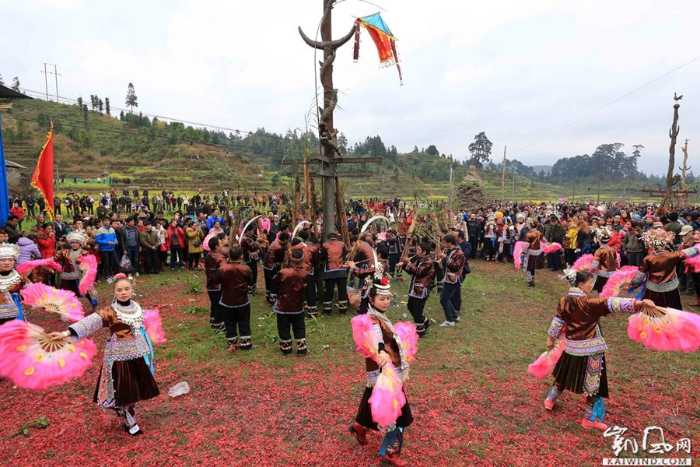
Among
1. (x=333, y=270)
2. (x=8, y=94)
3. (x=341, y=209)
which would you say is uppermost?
(x=8, y=94)

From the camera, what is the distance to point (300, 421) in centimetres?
482

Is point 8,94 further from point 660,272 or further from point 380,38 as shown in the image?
point 660,272

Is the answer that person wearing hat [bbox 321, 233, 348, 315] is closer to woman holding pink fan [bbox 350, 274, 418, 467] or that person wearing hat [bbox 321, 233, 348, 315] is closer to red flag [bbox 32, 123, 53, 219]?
woman holding pink fan [bbox 350, 274, 418, 467]

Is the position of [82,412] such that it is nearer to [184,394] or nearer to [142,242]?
[184,394]

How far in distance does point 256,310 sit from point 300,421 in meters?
4.72

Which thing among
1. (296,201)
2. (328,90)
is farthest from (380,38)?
(296,201)

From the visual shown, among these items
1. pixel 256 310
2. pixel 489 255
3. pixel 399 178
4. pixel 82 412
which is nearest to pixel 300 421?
pixel 82 412

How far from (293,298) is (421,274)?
2306 mm

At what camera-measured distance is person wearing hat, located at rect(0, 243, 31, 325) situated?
5.43m

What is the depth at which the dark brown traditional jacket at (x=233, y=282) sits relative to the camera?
21.5 feet

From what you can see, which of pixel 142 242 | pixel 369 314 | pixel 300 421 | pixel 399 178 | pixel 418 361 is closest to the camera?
pixel 369 314

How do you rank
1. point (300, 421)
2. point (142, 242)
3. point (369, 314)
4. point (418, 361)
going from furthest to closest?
point (142, 242) < point (418, 361) < point (300, 421) < point (369, 314)

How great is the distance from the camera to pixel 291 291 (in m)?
6.50

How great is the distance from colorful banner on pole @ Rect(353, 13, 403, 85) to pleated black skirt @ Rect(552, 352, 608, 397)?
7.14 metres
